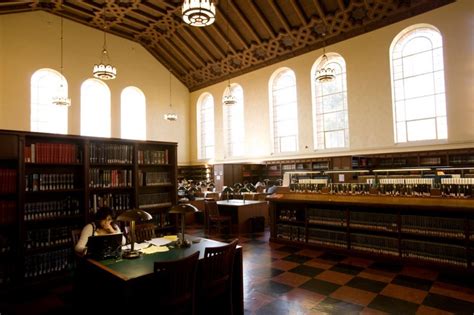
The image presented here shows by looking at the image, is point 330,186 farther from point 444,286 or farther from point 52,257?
point 52,257

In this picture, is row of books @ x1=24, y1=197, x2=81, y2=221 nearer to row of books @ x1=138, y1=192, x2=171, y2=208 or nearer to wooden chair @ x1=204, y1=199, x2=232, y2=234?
row of books @ x1=138, y1=192, x2=171, y2=208

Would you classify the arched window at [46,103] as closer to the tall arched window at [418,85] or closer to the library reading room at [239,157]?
the library reading room at [239,157]

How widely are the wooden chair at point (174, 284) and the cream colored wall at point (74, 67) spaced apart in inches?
387

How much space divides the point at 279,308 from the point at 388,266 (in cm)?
215

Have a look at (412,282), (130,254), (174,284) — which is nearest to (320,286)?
(412,282)

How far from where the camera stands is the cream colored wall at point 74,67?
944 centimetres

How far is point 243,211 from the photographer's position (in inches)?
281

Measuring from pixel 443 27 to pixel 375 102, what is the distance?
2470mm

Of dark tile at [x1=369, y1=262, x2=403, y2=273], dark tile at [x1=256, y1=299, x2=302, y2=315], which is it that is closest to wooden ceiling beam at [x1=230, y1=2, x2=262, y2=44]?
dark tile at [x1=369, y1=262, x2=403, y2=273]

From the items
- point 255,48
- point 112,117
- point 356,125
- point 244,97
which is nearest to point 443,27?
point 356,125

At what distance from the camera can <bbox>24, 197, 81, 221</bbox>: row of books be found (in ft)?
12.6

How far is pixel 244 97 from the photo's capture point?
41.7 ft

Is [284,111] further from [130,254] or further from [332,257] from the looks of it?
[130,254]

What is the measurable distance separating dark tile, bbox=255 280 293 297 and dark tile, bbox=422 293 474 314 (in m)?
1.46
